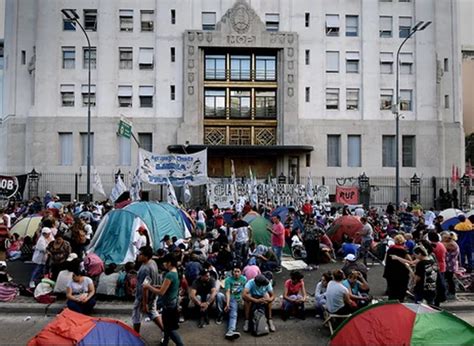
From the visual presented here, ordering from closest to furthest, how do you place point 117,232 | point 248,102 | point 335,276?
point 335,276 → point 117,232 → point 248,102

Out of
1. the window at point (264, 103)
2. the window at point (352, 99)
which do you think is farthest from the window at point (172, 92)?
the window at point (352, 99)

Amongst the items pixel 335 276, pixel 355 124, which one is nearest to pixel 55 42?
pixel 355 124

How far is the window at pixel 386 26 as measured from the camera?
38.5 meters

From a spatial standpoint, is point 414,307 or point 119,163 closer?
point 414,307

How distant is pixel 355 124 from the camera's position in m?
37.9

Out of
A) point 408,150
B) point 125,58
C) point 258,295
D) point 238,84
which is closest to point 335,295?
point 258,295

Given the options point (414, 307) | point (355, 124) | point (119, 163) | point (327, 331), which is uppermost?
point (355, 124)

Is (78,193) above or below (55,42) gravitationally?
below

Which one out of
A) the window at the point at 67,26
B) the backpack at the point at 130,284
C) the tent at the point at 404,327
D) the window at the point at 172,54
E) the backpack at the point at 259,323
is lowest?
the backpack at the point at 259,323

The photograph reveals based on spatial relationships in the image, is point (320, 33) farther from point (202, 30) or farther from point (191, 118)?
point (191, 118)

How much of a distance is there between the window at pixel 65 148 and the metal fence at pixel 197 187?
132 centimetres

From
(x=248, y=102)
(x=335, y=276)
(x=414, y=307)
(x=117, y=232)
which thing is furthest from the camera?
(x=248, y=102)

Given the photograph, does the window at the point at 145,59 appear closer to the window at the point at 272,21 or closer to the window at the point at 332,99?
the window at the point at 272,21

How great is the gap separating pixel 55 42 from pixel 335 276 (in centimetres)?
3462
